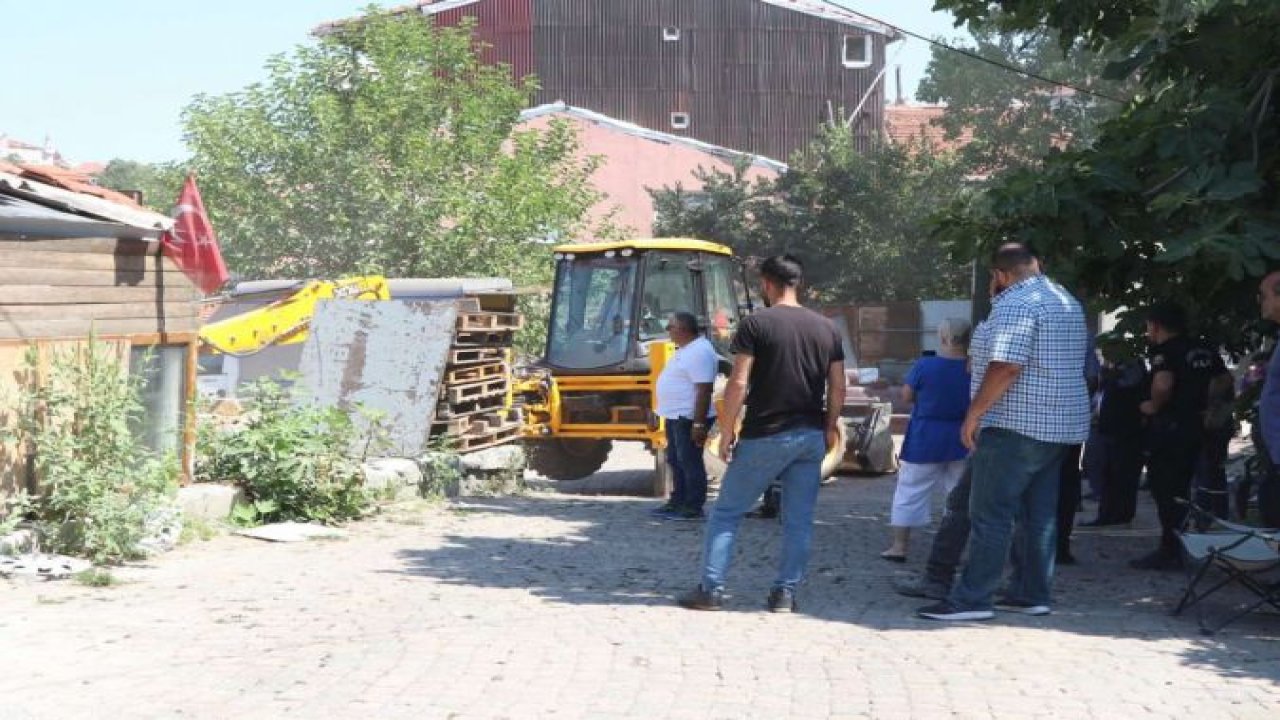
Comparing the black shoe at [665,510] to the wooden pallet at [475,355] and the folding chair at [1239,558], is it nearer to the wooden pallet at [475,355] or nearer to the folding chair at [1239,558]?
the wooden pallet at [475,355]

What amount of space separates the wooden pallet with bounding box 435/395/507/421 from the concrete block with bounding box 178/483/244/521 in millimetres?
3635

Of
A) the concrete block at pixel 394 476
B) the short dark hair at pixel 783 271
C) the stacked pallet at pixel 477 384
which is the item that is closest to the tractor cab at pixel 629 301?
the stacked pallet at pixel 477 384

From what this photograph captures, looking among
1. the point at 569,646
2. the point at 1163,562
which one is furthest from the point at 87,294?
the point at 1163,562

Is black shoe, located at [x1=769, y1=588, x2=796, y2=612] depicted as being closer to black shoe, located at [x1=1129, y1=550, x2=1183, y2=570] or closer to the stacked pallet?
black shoe, located at [x1=1129, y1=550, x2=1183, y2=570]

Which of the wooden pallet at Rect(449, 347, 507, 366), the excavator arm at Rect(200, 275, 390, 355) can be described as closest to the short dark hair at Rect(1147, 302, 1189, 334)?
the wooden pallet at Rect(449, 347, 507, 366)

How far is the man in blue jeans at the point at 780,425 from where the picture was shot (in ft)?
28.3

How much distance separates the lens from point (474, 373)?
54.6ft

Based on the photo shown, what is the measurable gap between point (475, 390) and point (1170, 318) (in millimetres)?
7835

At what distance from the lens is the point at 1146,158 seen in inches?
392

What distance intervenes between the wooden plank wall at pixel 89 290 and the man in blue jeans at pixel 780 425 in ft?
15.0

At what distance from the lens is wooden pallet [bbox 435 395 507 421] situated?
52.6ft

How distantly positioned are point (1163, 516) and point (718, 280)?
795cm

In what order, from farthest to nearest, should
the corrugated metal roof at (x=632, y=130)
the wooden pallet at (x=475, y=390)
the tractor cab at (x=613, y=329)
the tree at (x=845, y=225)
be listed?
the corrugated metal roof at (x=632, y=130), the tree at (x=845, y=225), the tractor cab at (x=613, y=329), the wooden pallet at (x=475, y=390)

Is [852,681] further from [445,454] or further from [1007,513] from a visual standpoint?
[445,454]
